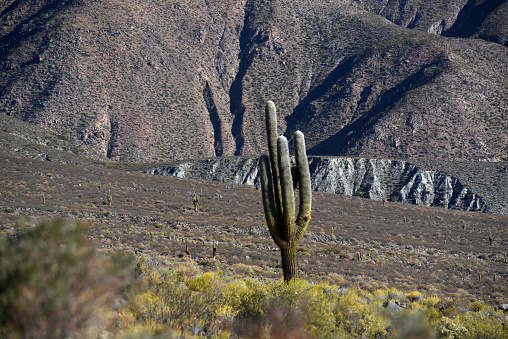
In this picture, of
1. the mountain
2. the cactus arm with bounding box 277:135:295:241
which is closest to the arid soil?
the cactus arm with bounding box 277:135:295:241

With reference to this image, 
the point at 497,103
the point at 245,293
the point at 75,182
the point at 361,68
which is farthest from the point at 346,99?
the point at 245,293

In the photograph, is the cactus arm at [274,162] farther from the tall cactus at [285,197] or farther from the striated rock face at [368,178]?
the striated rock face at [368,178]

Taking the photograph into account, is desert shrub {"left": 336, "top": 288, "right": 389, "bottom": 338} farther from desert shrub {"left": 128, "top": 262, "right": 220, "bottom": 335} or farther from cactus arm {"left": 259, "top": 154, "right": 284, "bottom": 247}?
desert shrub {"left": 128, "top": 262, "right": 220, "bottom": 335}

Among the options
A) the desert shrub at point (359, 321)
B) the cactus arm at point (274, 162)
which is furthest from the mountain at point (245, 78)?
the desert shrub at point (359, 321)

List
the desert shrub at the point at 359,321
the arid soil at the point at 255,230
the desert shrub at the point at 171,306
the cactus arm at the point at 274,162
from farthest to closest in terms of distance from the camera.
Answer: the arid soil at the point at 255,230
the cactus arm at the point at 274,162
the desert shrub at the point at 359,321
the desert shrub at the point at 171,306

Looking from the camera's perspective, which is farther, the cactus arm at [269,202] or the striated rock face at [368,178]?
the striated rock face at [368,178]

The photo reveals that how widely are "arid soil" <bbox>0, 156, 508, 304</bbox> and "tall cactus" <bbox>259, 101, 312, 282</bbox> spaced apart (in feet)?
21.1

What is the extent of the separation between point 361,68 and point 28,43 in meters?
82.9

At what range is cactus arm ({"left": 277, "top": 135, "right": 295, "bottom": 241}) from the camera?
36.6 ft

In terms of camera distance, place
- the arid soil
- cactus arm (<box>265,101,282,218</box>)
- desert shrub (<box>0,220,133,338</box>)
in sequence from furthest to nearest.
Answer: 1. the arid soil
2. cactus arm (<box>265,101,282,218</box>)
3. desert shrub (<box>0,220,133,338</box>)

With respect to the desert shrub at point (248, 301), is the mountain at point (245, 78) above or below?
above

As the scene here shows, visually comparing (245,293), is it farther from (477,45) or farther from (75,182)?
(477,45)

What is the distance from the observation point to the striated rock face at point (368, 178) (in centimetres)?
6606

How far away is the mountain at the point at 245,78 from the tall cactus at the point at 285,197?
72.3 m
